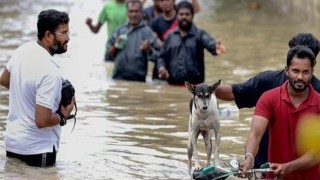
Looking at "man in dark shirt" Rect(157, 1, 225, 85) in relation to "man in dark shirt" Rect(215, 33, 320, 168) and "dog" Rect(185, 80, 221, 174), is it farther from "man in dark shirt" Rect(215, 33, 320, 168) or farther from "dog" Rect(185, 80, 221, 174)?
"man in dark shirt" Rect(215, 33, 320, 168)

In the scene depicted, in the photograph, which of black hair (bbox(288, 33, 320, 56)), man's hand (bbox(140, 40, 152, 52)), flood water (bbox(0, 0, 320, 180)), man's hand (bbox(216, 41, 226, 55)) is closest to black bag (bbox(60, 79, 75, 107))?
flood water (bbox(0, 0, 320, 180))

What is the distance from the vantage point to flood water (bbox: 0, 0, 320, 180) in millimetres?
9367

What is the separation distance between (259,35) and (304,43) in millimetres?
14180

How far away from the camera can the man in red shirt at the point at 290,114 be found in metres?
6.81

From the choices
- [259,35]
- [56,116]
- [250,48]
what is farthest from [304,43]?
[259,35]

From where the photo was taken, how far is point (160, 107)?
1320 cm

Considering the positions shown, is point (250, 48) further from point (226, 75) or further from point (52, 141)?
point (52, 141)

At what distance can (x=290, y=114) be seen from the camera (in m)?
6.93

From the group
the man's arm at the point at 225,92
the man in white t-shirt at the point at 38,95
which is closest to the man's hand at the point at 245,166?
the man's arm at the point at 225,92

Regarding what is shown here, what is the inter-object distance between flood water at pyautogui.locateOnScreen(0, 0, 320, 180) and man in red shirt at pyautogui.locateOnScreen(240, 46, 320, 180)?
209 cm

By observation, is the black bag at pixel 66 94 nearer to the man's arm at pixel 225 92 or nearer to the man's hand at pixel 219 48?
the man's arm at pixel 225 92

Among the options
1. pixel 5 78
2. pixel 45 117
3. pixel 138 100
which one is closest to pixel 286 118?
pixel 45 117

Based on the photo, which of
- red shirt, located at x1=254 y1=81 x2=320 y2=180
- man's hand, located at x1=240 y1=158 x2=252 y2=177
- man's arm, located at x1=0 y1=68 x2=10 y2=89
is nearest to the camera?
man's hand, located at x1=240 y1=158 x2=252 y2=177

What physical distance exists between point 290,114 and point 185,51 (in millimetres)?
7511
